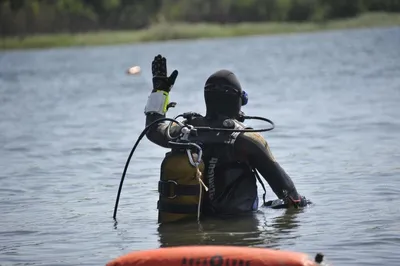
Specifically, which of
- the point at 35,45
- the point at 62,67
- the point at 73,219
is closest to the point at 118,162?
the point at 73,219

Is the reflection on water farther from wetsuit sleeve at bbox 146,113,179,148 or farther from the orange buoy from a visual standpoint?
the orange buoy

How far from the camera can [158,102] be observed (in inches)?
420

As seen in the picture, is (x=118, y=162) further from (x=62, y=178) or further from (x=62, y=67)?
(x=62, y=67)

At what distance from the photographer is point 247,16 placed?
133000 mm

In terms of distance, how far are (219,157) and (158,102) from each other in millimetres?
782

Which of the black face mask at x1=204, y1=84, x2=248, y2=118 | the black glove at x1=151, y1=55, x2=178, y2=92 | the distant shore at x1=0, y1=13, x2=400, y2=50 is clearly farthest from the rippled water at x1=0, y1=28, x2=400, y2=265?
the distant shore at x1=0, y1=13, x2=400, y2=50

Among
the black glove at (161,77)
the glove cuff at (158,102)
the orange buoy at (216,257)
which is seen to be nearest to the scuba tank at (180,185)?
the glove cuff at (158,102)

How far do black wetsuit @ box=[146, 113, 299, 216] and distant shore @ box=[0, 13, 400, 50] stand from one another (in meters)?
101

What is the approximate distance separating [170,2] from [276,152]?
127 metres

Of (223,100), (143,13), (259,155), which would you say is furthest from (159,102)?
(143,13)

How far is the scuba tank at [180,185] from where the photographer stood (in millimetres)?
10234

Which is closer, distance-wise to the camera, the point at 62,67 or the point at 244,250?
the point at 244,250

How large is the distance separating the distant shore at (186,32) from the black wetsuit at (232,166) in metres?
101

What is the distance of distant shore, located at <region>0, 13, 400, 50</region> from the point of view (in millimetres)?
112875
